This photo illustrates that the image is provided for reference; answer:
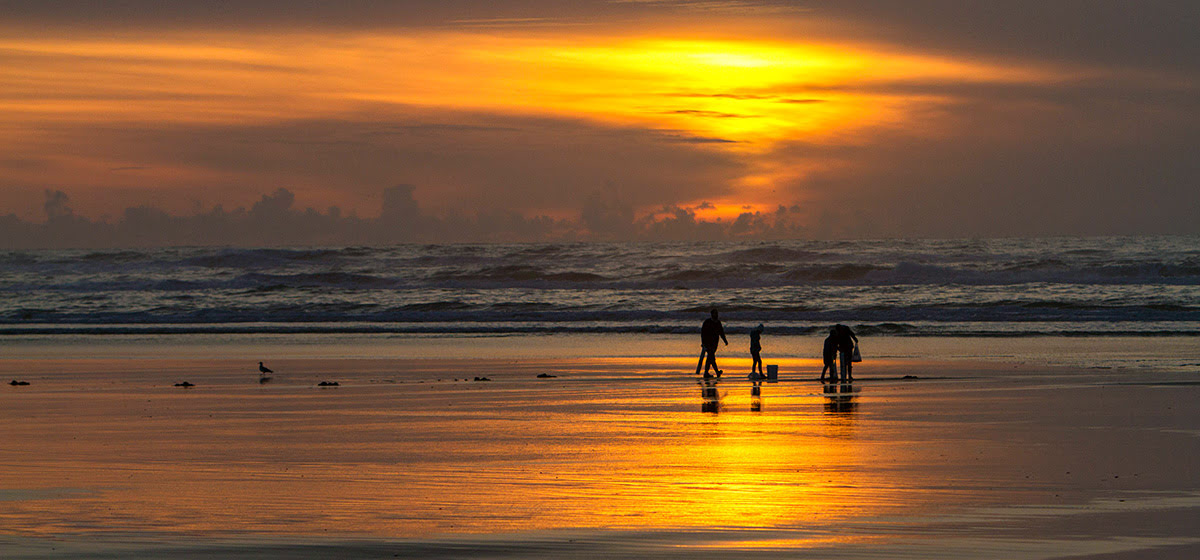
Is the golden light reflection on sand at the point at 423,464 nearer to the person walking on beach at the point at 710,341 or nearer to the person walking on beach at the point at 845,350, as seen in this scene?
the person walking on beach at the point at 845,350

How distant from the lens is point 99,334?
50.4 m

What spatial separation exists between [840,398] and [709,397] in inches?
91.2

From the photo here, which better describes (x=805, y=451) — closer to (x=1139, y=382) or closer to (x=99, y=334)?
(x=1139, y=382)

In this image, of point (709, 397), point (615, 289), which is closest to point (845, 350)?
point (709, 397)

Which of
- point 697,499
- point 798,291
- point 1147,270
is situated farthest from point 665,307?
point 697,499

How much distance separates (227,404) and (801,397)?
1004 cm

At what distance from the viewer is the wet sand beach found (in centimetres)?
1002

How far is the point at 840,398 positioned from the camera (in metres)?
22.8

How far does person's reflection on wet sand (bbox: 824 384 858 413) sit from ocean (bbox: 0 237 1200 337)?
2111 cm

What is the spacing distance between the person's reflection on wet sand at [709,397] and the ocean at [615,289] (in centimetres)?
2059

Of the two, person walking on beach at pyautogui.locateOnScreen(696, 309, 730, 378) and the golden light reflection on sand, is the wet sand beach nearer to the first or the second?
the golden light reflection on sand

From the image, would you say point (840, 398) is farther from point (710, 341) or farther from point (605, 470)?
point (605, 470)

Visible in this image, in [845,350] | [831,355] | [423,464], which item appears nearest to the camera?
[423,464]

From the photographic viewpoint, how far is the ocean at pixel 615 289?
54.3 m
